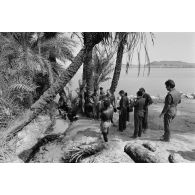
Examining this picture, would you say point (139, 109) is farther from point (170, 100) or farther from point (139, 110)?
point (170, 100)

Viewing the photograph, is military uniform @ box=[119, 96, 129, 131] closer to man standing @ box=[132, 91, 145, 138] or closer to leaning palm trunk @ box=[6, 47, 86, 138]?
man standing @ box=[132, 91, 145, 138]

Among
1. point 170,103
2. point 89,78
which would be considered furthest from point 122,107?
point 89,78

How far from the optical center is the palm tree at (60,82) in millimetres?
5309

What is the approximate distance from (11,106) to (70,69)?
2.88 meters

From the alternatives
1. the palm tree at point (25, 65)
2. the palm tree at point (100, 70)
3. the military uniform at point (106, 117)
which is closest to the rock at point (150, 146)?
the military uniform at point (106, 117)

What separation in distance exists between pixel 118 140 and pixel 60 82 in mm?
1893

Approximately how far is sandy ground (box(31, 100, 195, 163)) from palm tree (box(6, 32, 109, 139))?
962 mm

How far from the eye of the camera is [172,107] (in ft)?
17.7

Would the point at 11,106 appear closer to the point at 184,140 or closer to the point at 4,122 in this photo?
the point at 4,122

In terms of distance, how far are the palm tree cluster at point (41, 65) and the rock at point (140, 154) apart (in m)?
1.90

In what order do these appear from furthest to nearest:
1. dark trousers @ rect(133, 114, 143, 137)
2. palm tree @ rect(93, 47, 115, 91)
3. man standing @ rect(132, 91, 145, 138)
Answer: palm tree @ rect(93, 47, 115, 91) → dark trousers @ rect(133, 114, 143, 137) → man standing @ rect(132, 91, 145, 138)


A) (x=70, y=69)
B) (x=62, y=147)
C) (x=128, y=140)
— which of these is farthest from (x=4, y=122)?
(x=128, y=140)

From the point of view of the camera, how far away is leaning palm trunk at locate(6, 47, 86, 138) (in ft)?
18.2

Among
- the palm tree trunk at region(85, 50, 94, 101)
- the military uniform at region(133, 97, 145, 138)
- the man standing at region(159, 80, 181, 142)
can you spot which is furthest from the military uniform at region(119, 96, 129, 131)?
the palm tree trunk at region(85, 50, 94, 101)
